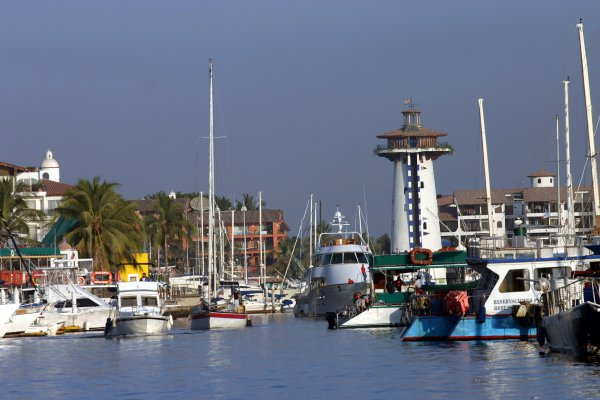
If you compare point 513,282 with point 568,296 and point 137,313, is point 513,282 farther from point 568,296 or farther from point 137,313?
point 137,313

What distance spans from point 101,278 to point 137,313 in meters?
30.3

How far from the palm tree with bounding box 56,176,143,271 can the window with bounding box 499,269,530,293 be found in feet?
188

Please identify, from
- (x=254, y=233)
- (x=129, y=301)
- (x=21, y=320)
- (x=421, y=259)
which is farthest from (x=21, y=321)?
(x=254, y=233)

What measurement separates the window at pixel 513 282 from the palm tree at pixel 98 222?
57416mm

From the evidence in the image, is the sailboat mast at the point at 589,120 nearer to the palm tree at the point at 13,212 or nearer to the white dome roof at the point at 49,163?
the palm tree at the point at 13,212

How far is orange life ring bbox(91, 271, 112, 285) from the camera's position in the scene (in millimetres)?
86562

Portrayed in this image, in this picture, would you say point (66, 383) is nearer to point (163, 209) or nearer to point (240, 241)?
point (163, 209)

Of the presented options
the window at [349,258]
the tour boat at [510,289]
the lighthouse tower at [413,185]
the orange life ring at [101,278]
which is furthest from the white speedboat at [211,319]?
the lighthouse tower at [413,185]

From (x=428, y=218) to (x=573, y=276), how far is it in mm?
66629

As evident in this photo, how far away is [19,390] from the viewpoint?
38000 millimetres

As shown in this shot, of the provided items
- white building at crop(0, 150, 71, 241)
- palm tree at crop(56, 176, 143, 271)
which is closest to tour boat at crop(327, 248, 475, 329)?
palm tree at crop(56, 176, 143, 271)

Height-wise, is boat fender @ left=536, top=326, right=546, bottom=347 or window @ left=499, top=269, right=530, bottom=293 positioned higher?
window @ left=499, top=269, right=530, bottom=293

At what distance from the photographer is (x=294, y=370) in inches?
1683

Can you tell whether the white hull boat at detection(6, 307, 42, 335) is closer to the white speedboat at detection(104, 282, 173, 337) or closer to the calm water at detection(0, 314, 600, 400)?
the white speedboat at detection(104, 282, 173, 337)
